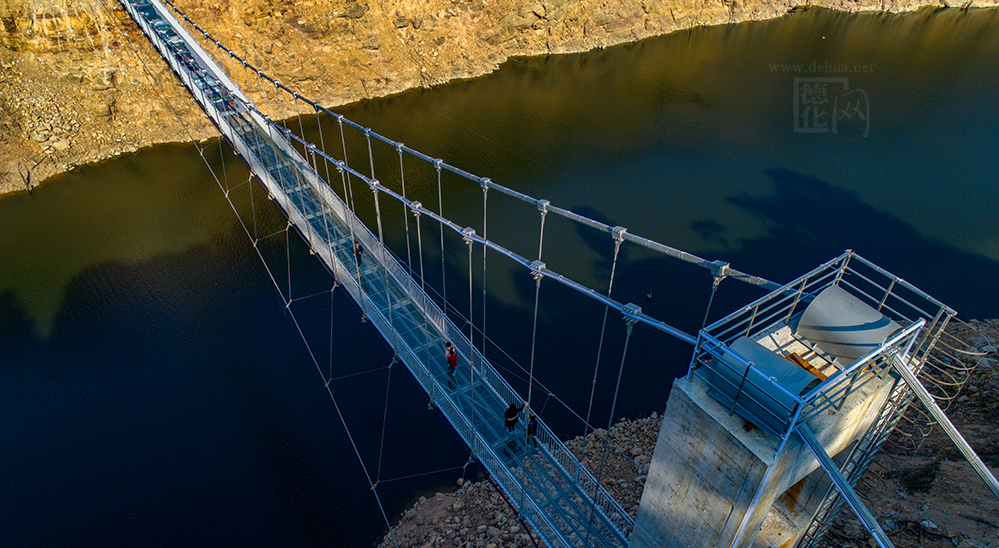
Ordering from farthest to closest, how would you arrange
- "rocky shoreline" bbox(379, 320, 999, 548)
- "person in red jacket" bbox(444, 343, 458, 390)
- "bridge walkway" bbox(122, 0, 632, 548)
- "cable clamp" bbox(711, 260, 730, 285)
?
"person in red jacket" bbox(444, 343, 458, 390), "bridge walkway" bbox(122, 0, 632, 548), "rocky shoreline" bbox(379, 320, 999, 548), "cable clamp" bbox(711, 260, 730, 285)

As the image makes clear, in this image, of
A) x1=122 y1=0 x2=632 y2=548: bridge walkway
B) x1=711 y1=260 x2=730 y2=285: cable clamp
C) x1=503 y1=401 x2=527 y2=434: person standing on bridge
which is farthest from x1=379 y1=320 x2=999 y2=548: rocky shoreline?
x1=711 y1=260 x2=730 y2=285: cable clamp

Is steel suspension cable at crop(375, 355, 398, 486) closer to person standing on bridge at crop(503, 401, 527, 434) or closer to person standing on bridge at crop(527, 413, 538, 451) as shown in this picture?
person standing on bridge at crop(503, 401, 527, 434)

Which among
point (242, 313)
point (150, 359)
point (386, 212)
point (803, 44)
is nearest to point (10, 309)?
point (150, 359)

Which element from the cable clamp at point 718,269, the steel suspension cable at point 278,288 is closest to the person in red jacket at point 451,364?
the steel suspension cable at point 278,288

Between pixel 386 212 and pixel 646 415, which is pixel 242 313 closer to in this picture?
pixel 386 212

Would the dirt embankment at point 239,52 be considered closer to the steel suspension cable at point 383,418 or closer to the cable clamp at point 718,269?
the steel suspension cable at point 383,418

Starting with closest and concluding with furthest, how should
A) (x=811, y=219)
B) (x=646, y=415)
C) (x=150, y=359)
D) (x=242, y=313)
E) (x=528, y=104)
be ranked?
(x=646, y=415), (x=150, y=359), (x=242, y=313), (x=811, y=219), (x=528, y=104)

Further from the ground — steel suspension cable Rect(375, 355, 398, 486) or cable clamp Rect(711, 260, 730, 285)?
cable clamp Rect(711, 260, 730, 285)
